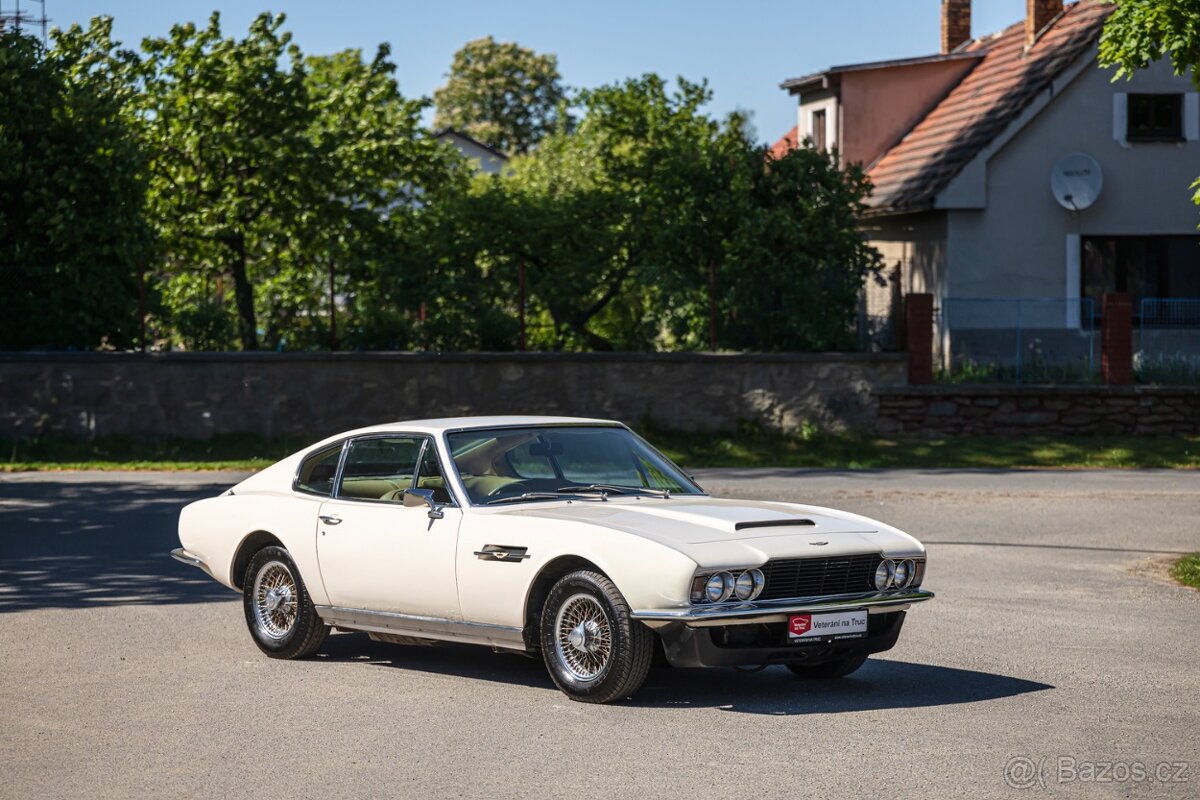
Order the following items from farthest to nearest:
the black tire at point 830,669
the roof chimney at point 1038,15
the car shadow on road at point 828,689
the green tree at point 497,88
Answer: the green tree at point 497,88 → the roof chimney at point 1038,15 → the black tire at point 830,669 → the car shadow on road at point 828,689

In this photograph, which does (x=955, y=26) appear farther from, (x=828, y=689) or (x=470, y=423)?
(x=828, y=689)

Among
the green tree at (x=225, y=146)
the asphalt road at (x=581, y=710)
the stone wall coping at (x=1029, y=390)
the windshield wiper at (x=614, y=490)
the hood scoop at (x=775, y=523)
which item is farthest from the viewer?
the green tree at (x=225, y=146)

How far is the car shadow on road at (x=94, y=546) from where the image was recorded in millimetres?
12352

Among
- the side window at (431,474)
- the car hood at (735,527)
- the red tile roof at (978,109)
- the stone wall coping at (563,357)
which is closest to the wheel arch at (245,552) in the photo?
the side window at (431,474)

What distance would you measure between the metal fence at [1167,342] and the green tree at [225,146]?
15.4m

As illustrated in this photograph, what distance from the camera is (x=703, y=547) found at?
7.91 meters

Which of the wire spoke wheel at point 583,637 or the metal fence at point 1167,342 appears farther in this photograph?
the metal fence at point 1167,342

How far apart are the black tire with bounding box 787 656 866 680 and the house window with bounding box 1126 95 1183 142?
85.2 feet

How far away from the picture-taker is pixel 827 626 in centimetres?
806

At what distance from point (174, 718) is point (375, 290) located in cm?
2126

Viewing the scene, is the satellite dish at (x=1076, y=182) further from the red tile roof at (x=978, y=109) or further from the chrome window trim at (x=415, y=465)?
the chrome window trim at (x=415, y=465)

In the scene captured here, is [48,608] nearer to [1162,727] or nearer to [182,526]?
[182,526]

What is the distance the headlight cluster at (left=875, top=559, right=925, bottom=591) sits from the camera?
838 centimetres

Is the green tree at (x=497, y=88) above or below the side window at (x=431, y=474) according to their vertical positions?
above
